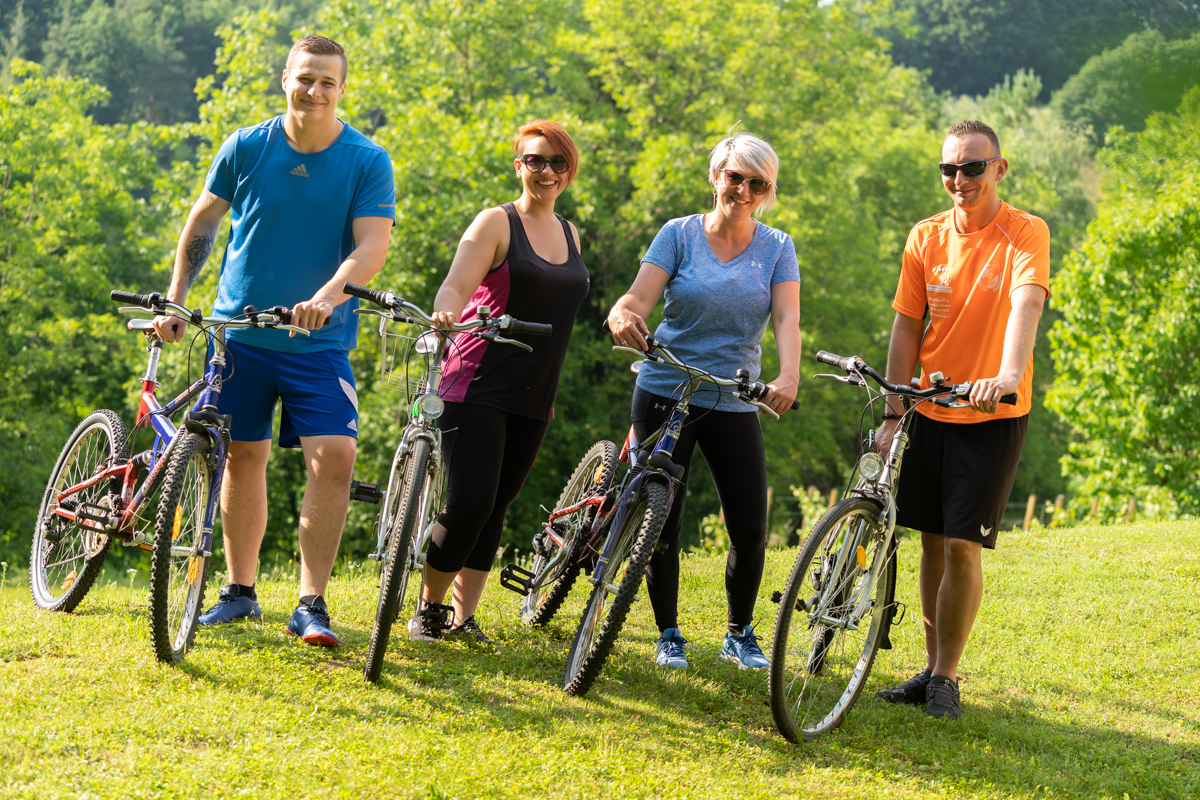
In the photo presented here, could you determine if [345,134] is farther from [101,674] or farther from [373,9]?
[373,9]

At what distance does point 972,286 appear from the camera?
396 cm

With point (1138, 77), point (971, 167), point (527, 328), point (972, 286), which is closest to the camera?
point (1138, 77)

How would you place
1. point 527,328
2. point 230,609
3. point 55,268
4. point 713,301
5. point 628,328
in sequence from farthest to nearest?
point 55,268
point 230,609
point 713,301
point 628,328
point 527,328

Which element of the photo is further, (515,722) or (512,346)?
(512,346)

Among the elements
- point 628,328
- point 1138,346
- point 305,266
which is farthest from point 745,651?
point 1138,346

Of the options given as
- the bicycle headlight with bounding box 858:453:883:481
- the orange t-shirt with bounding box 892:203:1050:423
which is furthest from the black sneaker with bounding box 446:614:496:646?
the orange t-shirt with bounding box 892:203:1050:423

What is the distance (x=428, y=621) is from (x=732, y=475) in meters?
1.36

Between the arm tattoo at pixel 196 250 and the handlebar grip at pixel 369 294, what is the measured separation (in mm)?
847

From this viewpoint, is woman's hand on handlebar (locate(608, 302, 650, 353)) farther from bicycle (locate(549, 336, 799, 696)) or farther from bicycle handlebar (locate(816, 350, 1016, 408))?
bicycle handlebar (locate(816, 350, 1016, 408))

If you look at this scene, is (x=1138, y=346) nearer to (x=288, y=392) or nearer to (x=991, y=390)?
(x=991, y=390)

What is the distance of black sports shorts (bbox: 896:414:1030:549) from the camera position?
3.90 m

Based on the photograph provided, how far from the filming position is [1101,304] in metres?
17.7

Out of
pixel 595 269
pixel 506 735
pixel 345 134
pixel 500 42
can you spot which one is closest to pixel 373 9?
pixel 500 42

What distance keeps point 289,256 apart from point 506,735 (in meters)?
1.97
